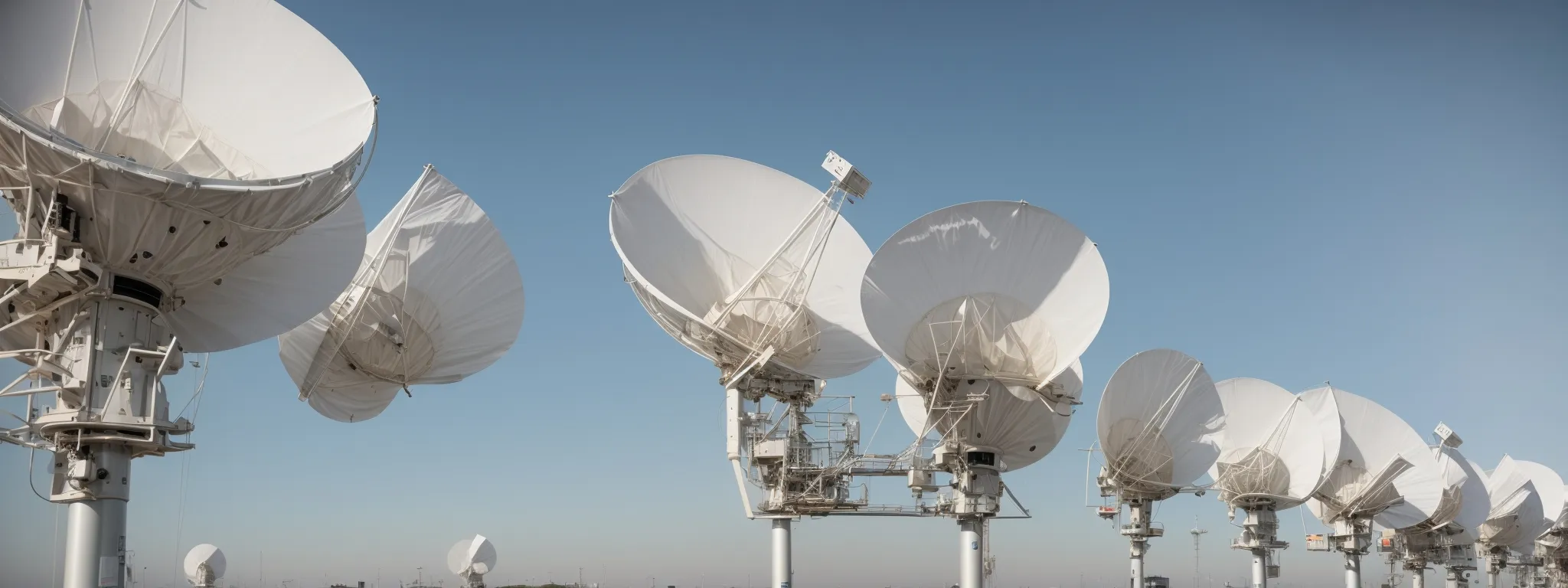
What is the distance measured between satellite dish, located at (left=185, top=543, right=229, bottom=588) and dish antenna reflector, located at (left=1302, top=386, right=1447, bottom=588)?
6638 cm

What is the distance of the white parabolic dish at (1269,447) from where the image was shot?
219 feet

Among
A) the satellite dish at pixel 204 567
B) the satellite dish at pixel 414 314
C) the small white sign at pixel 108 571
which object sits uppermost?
the satellite dish at pixel 414 314

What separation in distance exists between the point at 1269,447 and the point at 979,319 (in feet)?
91.7

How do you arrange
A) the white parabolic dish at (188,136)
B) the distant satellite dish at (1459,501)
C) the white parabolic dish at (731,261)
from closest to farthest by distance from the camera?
the white parabolic dish at (188,136) → the white parabolic dish at (731,261) → the distant satellite dish at (1459,501)

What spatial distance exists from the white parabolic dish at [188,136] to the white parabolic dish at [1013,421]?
25.3 metres

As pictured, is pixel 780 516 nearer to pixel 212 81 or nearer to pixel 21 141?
pixel 212 81

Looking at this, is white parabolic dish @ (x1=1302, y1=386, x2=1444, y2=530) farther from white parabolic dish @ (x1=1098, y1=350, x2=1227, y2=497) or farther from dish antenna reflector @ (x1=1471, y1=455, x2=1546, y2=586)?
dish antenna reflector @ (x1=1471, y1=455, x2=1546, y2=586)

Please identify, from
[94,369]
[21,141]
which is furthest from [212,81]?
[94,369]

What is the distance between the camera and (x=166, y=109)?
31.5m

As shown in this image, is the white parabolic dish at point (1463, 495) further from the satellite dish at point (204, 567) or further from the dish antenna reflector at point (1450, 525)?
the satellite dish at point (204, 567)

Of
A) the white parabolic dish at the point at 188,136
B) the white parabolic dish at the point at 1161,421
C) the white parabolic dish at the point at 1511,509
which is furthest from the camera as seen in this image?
the white parabolic dish at the point at 1511,509

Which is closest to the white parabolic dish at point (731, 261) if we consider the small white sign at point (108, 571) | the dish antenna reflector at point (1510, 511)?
the small white sign at point (108, 571)

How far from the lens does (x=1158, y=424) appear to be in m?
56.7

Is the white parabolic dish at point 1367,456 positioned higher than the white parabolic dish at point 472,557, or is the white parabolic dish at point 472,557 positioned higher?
the white parabolic dish at point 1367,456
